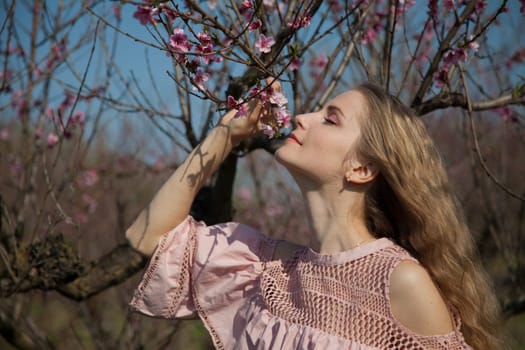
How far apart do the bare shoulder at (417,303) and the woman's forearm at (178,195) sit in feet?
2.05

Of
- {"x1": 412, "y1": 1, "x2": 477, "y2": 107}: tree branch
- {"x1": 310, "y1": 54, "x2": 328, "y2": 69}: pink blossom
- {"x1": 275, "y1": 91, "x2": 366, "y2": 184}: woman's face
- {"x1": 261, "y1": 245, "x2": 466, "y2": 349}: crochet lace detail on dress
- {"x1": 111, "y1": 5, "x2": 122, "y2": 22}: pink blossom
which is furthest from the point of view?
{"x1": 310, "y1": 54, "x2": 328, "y2": 69}: pink blossom

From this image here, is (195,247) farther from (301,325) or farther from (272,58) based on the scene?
(272,58)

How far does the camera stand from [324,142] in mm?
1505

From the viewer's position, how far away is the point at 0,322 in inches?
87.8

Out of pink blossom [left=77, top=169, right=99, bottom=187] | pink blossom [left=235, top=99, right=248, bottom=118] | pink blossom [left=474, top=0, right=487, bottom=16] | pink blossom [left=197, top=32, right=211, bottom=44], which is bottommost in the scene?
pink blossom [left=77, top=169, right=99, bottom=187]

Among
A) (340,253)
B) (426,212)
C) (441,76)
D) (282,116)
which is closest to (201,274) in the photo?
(340,253)

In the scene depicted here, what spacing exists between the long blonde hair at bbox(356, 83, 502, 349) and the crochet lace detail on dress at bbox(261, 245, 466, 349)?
74 mm

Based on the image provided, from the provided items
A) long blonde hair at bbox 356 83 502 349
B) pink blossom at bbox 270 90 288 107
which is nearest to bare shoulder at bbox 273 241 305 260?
long blonde hair at bbox 356 83 502 349

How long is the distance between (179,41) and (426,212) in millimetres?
808

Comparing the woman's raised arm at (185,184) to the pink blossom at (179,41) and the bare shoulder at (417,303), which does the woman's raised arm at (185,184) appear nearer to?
the pink blossom at (179,41)

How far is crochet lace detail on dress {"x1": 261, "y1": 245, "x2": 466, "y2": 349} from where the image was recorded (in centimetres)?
138

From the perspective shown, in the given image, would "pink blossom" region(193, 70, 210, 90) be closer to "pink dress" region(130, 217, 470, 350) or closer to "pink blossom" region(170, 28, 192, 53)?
"pink blossom" region(170, 28, 192, 53)

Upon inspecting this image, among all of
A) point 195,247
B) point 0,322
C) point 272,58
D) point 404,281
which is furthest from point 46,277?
point 404,281

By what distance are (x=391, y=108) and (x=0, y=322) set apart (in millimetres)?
1787
